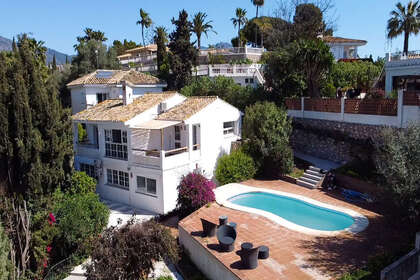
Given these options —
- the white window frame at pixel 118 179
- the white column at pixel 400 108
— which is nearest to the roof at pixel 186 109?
the white window frame at pixel 118 179

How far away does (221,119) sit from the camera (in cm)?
3055

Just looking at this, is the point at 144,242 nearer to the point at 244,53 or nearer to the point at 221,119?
the point at 221,119

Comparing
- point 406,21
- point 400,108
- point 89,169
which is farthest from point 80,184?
point 406,21

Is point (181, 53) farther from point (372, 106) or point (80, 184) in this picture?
point (372, 106)

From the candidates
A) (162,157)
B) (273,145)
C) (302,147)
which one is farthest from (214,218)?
(302,147)

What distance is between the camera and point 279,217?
2188 cm

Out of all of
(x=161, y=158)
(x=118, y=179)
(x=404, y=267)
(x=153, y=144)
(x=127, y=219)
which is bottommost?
(x=127, y=219)

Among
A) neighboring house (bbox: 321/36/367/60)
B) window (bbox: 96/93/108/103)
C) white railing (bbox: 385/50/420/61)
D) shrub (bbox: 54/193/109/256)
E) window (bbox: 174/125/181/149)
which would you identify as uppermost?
neighboring house (bbox: 321/36/367/60)

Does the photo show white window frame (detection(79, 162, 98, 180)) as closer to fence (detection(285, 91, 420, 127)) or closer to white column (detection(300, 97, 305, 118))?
fence (detection(285, 91, 420, 127))

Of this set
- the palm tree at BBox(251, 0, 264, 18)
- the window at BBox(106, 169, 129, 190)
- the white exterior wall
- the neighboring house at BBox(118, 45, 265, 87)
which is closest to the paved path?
the window at BBox(106, 169, 129, 190)

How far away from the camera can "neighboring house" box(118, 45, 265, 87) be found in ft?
164

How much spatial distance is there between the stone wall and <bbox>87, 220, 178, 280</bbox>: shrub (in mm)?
18081

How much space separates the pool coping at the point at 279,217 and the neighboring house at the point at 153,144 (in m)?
3.41

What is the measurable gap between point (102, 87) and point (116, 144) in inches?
560
